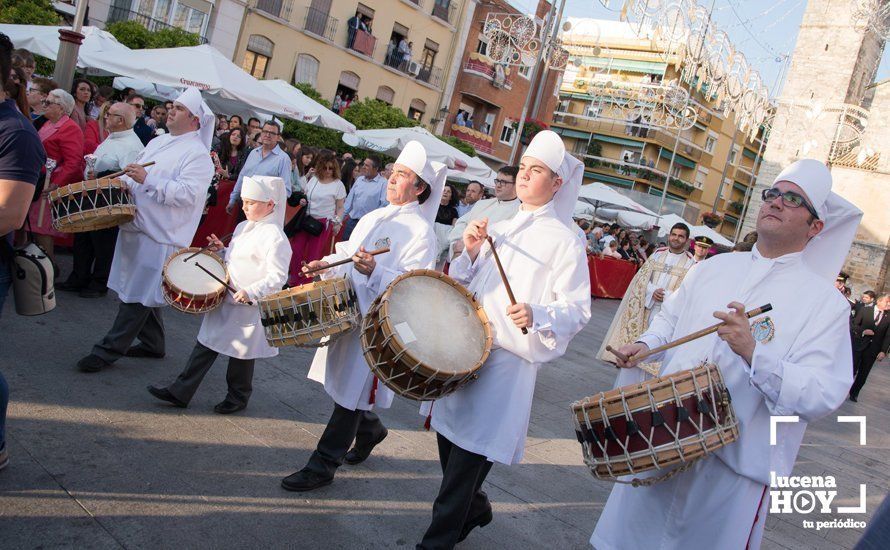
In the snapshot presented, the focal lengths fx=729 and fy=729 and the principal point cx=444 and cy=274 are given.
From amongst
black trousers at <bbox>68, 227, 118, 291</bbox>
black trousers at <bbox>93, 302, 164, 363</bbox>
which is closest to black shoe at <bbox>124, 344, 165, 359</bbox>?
black trousers at <bbox>93, 302, 164, 363</bbox>

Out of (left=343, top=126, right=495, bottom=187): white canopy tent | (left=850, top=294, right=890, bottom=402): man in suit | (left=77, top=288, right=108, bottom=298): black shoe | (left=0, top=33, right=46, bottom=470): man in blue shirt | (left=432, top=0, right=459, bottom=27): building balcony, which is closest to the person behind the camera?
(left=0, top=33, right=46, bottom=470): man in blue shirt

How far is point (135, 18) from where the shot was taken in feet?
84.1

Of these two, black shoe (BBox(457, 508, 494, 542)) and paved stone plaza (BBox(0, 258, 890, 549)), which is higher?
black shoe (BBox(457, 508, 494, 542))

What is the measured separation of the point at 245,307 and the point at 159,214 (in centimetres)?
113

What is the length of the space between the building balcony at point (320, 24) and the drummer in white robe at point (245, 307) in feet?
89.2

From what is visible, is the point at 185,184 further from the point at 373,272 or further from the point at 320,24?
the point at 320,24

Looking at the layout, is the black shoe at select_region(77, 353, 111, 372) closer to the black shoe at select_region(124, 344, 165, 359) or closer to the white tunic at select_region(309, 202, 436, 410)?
the black shoe at select_region(124, 344, 165, 359)

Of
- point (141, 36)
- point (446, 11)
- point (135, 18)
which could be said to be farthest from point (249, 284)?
point (446, 11)

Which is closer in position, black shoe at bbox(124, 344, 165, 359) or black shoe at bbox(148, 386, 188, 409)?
black shoe at bbox(148, 386, 188, 409)

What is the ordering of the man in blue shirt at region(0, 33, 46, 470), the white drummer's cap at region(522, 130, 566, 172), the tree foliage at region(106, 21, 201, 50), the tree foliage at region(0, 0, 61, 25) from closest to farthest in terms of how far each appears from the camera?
the man in blue shirt at region(0, 33, 46, 470)
the white drummer's cap at region(522, 130, 566, 172)
the tree foliage at region(0, 0, 61, 25)
the tree foliage at region(106, 21, 201, 50)

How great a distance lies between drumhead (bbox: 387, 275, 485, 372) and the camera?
3.44 metres

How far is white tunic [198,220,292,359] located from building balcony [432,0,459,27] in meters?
32.9

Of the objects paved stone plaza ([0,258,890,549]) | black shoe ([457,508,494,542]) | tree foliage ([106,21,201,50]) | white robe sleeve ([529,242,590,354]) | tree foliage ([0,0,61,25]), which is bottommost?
paved stone plaza ([0,258,890,549])

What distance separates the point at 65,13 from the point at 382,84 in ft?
45.7
